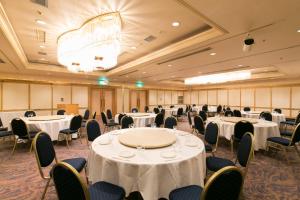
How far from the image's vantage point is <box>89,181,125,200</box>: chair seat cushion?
1865 millimetres

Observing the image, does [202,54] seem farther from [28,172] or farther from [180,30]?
[28,172]

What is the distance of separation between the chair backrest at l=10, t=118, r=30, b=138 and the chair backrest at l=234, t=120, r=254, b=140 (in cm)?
594

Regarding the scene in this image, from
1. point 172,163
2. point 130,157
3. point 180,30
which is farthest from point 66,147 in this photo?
point 180,30

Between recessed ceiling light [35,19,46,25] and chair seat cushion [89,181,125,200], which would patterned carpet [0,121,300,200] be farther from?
recessed ceiling light [35,19,46,25]

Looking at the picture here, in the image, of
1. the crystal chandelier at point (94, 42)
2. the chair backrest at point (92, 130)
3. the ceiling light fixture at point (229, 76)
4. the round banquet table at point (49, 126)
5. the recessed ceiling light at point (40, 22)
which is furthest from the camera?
the ceiling light fixture at point (229, 76)

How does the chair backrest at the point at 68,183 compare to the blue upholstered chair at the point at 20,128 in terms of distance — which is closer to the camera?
the chair backrest at the point at 68,183

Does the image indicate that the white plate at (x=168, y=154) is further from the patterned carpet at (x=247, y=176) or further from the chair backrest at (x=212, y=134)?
the chair backrest at (x=212, y=134)

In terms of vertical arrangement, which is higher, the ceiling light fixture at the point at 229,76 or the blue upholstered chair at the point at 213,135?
the ceiling light fixture at the point at 229,76

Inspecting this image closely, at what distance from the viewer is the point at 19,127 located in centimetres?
474

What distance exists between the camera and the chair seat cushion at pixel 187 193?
1.86 metres

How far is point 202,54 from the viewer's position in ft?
17.8

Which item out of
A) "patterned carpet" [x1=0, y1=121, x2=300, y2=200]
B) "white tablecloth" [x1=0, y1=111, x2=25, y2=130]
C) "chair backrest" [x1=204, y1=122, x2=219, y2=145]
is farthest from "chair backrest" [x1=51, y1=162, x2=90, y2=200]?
"white tablecloth" [x1=0, y1=111, x2=25, y2=130]

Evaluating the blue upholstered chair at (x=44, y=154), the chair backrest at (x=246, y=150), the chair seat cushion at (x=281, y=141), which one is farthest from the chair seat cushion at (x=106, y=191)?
the chair seat cushion at (x=281, y=141)

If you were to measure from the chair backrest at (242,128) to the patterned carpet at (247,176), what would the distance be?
2.32 ft
